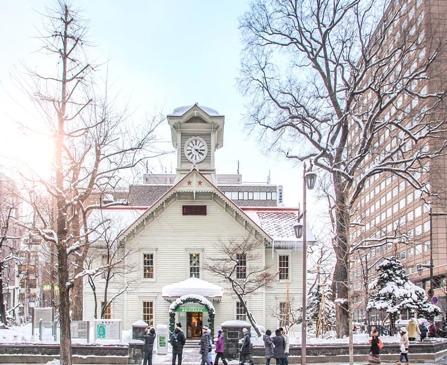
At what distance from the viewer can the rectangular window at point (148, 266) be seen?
42656 millimetres

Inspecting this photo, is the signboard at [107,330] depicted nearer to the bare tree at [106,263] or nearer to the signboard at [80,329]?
the signboard at [80,329]

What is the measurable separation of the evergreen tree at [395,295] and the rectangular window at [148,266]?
1375 cm

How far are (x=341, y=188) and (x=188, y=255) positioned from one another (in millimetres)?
12681

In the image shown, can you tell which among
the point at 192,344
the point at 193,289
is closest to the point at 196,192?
the point at 193,289

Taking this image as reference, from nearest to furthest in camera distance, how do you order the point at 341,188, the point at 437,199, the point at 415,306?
the point at 341,188
the point at 437,199
the point at 415,306

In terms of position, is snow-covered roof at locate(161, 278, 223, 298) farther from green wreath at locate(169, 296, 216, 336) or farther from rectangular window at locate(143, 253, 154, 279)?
rectangular window at locate(143, 253, 154, 279)

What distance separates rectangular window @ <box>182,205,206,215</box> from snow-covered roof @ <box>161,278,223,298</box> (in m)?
4.58

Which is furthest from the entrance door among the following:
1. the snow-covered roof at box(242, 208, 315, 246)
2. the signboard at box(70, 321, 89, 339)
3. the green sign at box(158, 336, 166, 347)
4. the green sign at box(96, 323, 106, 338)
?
the signboard at box(70, 321, 89, 339)

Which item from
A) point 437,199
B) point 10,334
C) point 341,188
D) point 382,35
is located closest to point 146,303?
point 10,334

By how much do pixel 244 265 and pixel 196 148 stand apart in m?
8.62

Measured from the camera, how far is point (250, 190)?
108 meters

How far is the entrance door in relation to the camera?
40812 mm

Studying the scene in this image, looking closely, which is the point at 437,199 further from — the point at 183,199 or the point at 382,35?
the point at 183,199

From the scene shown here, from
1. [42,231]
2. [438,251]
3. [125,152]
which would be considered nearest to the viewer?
[42,231]
